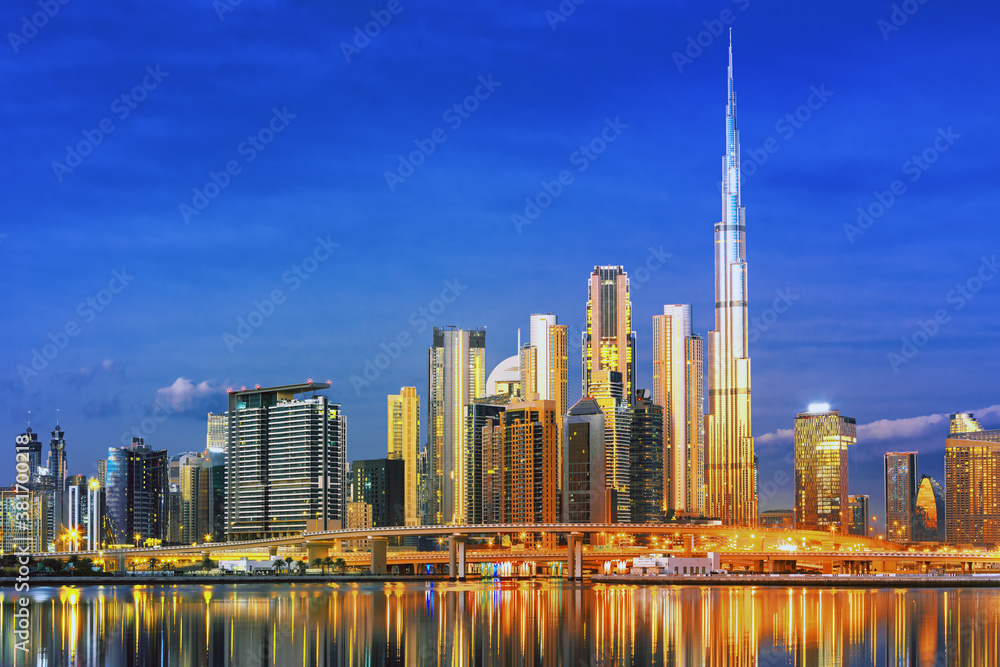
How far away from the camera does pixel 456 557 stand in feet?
629

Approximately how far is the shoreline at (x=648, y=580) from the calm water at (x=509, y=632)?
1630 inches

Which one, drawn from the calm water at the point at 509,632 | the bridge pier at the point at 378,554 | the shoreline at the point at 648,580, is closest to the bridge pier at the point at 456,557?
the shoreline at the point at 648,580

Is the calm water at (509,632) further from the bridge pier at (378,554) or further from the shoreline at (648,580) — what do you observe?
the bridge pier at (378,554)

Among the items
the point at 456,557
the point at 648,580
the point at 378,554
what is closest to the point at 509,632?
the point at 648,580

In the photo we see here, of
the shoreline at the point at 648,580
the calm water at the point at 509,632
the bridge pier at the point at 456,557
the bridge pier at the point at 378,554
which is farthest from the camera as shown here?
the bridge pier at the point at 378,554

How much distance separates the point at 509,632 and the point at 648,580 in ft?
314

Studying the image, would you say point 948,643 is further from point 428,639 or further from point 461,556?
point 461,556

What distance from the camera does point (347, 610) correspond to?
287 feet

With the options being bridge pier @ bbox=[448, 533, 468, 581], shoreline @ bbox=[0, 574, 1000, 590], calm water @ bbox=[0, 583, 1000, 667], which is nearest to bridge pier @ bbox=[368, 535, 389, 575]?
shoreline @ bbox=[0, 574, 1000, 590]

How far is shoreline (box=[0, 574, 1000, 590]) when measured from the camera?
145375mm

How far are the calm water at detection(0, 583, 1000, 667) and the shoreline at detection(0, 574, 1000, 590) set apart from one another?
136 feet

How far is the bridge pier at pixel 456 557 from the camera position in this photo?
604 ft

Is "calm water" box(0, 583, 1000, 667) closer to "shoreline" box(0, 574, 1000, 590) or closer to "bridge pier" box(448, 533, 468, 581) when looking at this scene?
"shoreline" box(0, 574, 1000, 590)

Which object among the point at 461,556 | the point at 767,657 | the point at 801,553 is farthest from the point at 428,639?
the point at 801,553
